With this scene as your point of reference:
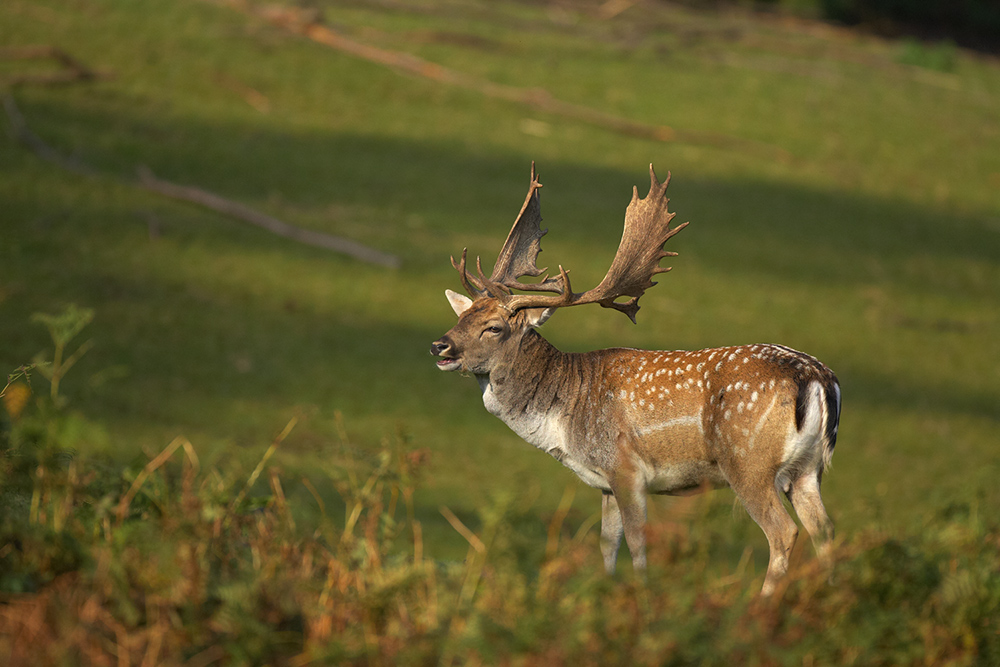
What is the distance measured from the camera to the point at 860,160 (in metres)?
21.7

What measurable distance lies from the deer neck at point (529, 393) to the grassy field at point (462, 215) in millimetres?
4238

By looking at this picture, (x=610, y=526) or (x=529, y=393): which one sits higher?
(x=529, y=393)

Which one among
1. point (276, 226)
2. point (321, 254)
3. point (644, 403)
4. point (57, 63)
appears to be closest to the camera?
point (644, 403)

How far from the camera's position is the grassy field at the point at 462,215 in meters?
13.2

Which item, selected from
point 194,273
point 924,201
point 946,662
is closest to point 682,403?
point 946,662

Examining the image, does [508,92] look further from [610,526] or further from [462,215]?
[610,526]

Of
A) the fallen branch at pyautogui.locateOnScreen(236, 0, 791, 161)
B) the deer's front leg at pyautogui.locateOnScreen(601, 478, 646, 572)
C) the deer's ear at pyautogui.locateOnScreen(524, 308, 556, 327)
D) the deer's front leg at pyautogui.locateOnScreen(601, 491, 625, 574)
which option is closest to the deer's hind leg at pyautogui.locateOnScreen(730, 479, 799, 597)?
the deer's front leg at pyautogui.locateOnScreen(601, 478, 646, 572)

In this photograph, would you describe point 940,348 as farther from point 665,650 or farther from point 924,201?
point 665,650

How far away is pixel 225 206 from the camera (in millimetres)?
16891

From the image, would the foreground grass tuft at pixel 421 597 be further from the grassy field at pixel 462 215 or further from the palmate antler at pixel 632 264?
the grassy field at pixel 462 215

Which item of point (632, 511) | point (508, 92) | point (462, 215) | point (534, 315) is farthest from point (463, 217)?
point (632, 511)

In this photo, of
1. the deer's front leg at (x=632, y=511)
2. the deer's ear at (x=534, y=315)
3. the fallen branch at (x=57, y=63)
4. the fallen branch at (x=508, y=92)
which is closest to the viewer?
the deer's front leg at (x=632, y=511)

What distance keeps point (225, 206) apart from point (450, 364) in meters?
12.0

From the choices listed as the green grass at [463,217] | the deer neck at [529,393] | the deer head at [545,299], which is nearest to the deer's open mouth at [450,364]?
the deer head at [545,299]
